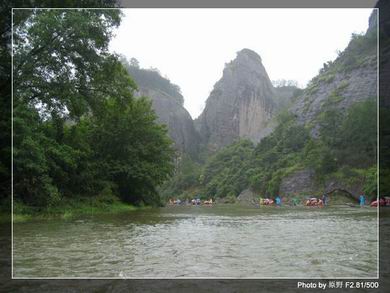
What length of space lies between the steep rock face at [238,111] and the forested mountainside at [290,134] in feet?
0.17

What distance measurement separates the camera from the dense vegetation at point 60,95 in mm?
9477

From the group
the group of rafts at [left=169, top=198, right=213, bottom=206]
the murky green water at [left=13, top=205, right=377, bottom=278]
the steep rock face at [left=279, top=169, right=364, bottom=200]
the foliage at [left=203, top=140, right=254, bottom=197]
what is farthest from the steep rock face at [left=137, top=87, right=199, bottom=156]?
the steep rock face at [left=279, top=169, right=364, bottom=200]

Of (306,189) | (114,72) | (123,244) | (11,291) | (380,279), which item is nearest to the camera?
(11,291)

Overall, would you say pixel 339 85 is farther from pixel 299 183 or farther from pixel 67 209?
pixel 67 209

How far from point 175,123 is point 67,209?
6130mm

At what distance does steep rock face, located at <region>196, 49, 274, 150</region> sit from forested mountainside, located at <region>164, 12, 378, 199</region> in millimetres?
51

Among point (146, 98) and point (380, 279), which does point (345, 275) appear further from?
point (146, 98)

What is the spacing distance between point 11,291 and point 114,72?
10.9m

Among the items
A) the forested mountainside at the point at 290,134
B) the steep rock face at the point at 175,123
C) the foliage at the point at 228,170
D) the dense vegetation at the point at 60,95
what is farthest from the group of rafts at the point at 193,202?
the dense vegetation at the point at 60,95

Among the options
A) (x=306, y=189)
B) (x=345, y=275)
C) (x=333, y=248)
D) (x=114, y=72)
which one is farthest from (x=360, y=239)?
(x=306, y=189)

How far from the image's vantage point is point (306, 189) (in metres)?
33.3

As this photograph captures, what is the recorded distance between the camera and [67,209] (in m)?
13.7

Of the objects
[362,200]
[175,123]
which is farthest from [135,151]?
[362,200]

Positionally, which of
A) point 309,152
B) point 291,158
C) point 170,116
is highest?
point 170,116
